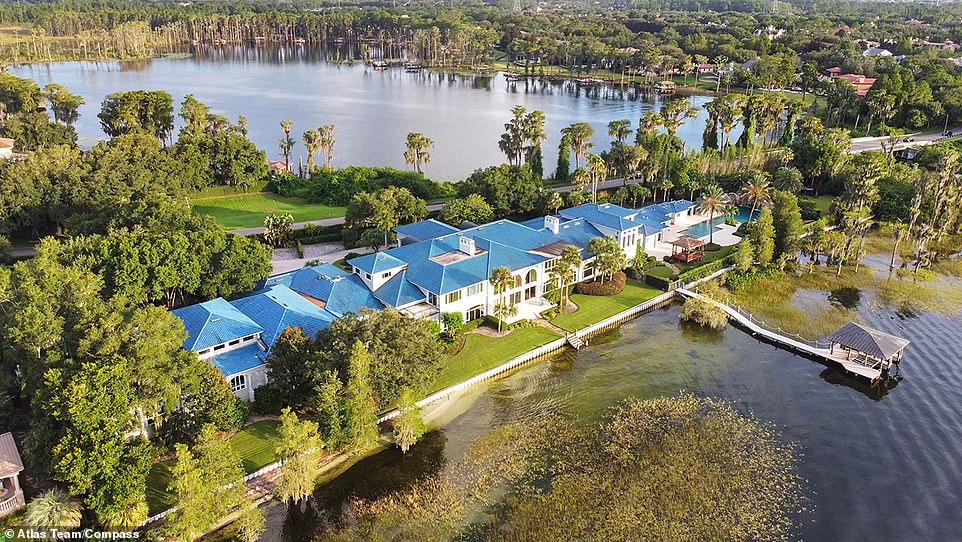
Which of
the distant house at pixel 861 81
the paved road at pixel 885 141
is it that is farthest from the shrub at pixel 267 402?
the distant house at pixel 861 81

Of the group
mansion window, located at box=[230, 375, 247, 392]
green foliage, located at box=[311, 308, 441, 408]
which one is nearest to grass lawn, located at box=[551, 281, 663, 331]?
green foliage, located at box=[311, 308, 441, 408]

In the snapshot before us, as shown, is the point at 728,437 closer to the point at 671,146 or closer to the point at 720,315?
the point at 720,315

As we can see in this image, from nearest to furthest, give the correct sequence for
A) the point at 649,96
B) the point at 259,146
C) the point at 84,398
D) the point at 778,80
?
1. the point at 84,398
2. the point at 259,146
3. the point at 778,80
4. the point at 649,96

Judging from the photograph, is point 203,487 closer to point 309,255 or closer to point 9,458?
point 9,458

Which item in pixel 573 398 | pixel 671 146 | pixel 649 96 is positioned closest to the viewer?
pixel 573 398

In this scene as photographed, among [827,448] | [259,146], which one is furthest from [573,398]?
[259,146]

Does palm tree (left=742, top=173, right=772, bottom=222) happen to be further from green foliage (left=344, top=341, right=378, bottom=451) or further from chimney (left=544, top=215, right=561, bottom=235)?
green foliage (left=344, top=341, right=378, bottom=451)

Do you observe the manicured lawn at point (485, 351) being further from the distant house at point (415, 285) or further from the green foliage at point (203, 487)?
the green foliage at point (203, 487)

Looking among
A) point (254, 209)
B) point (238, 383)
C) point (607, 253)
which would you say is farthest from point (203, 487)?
point (254, 209)
